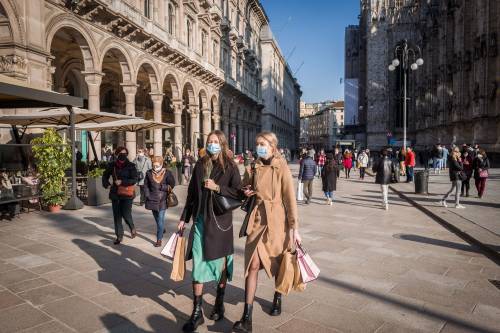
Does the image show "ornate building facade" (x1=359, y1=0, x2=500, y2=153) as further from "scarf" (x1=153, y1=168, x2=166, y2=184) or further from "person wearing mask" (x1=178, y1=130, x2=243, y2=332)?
"person wearing mask" (x1=178, y1=130, x2=243, y2=332)

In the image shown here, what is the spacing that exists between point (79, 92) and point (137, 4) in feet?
23.3

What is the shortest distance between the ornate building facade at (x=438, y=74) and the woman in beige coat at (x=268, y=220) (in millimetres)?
24430

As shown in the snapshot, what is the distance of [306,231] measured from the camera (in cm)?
738

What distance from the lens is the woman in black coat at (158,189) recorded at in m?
6.16

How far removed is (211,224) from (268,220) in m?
0.51

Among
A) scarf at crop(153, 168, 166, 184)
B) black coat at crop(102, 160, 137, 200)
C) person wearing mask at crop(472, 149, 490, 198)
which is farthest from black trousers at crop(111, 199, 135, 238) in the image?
person wearing mask at crop(472, 149, 490, 198)

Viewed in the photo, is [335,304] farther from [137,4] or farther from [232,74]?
[232,74]

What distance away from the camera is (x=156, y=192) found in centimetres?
616

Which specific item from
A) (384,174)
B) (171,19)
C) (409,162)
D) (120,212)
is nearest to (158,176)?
(120,212)

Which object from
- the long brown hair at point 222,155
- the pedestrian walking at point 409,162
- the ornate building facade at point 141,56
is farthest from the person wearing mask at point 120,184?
the pedestrian walking at point 409,162

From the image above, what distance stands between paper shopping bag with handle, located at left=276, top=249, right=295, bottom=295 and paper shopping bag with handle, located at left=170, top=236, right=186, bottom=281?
2.92ft

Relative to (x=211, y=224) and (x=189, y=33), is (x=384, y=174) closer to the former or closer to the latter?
(x=211, y=224)

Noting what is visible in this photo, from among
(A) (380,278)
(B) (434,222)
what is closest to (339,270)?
(A) (380,278)

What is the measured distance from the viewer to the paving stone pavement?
3414 millimetres
